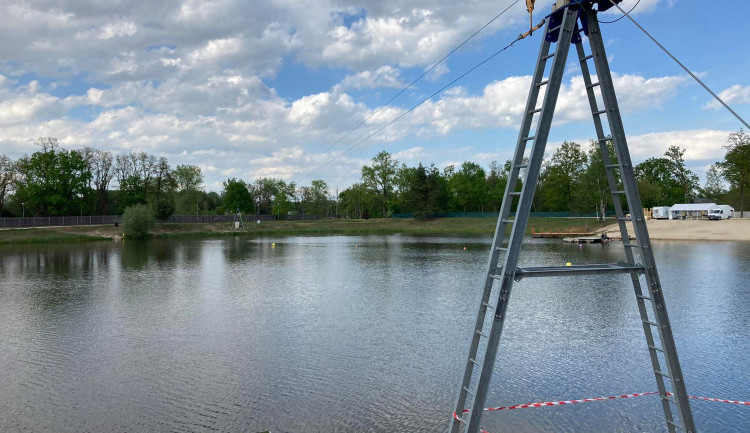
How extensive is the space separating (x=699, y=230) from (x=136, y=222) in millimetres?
85392

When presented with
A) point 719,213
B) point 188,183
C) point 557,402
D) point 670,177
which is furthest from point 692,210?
point 188,183

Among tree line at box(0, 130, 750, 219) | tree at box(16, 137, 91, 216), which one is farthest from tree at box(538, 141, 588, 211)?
tree at box(16, 137, 91, 216)

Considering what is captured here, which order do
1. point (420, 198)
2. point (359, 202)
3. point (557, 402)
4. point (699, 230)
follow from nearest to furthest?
point (557, 402), point (699, 230), point (420, 198), point (359, 202)

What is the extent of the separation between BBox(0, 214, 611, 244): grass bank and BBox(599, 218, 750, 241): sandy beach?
1017 centimetres

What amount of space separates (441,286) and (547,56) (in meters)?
21.6

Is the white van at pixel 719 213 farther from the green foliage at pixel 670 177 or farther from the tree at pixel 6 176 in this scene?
the tree at pixel 6 176

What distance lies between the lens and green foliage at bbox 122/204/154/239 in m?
81.3

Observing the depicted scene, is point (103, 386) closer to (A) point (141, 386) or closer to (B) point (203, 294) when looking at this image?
(A) point (141, 386)

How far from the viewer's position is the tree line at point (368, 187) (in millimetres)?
95375

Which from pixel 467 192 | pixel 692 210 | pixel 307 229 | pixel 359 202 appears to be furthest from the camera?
pixel 359 202

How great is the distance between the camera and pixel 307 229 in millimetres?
105062

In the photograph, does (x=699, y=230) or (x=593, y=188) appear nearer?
(x=699, y=230)

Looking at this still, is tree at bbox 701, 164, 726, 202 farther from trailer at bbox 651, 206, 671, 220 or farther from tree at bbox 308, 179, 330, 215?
tree at bbox 308, 179, 330, 215

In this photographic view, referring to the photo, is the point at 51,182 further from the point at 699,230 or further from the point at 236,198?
the point at 699,230
